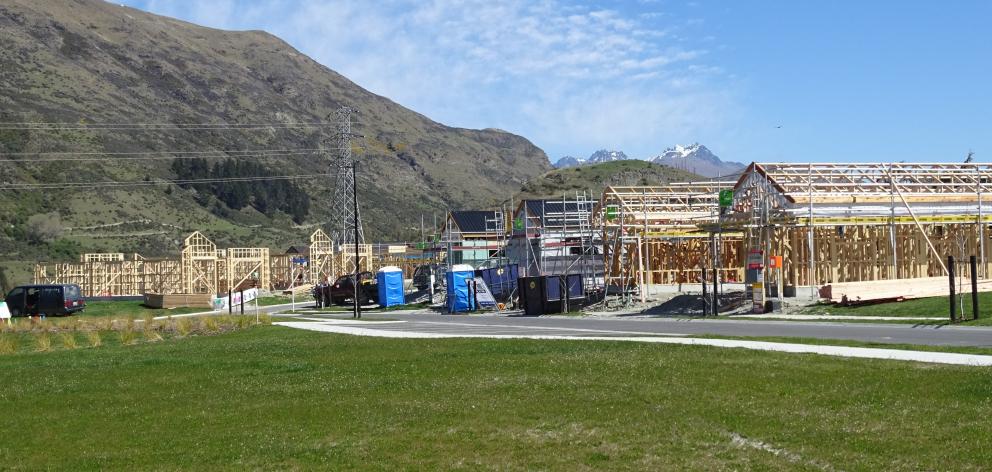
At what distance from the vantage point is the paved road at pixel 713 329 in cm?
2258

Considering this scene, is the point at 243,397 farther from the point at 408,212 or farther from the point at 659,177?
the point at 408,212

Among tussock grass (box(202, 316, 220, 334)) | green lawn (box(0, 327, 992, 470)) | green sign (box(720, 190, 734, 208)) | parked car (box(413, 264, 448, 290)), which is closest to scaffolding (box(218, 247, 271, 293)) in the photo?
parked car (box(413, 264, 448, 290))

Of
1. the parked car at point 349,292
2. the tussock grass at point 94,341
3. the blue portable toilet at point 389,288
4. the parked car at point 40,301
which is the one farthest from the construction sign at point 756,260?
the parked car at point 40,301

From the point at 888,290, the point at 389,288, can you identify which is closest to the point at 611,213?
the point at 389,288

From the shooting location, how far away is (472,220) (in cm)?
7838

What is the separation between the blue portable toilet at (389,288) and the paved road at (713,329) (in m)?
14.6

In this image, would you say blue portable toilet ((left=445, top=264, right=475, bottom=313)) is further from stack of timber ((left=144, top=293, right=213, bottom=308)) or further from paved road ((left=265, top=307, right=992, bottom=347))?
stack of timber ((left=144, top=293, right=213, bottom=308))

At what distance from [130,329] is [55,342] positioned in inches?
157

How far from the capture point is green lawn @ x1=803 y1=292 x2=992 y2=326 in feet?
96.9

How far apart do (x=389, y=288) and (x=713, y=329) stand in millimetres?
30898

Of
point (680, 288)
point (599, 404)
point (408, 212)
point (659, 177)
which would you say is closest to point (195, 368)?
point (599, 404)

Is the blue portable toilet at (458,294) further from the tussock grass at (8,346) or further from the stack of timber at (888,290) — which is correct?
the tussock grass at (8,346)

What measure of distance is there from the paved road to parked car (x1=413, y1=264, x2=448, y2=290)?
1955 centimetres

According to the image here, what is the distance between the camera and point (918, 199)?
43625mm
